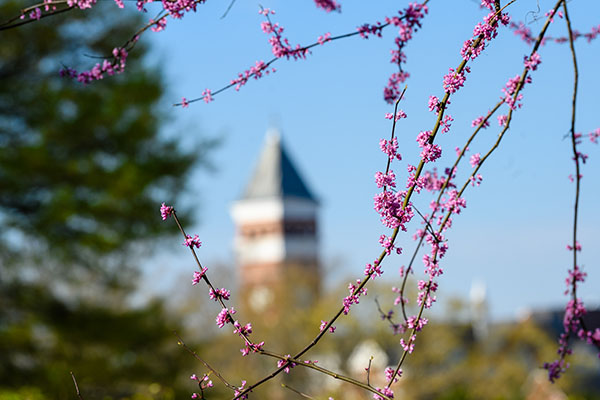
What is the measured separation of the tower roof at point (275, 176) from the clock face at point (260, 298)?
431 inches

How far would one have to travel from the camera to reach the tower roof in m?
44.1

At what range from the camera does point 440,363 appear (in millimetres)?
22062

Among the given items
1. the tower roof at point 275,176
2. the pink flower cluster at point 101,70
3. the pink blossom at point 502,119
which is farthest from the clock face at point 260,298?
the pink blossom at point 502,119

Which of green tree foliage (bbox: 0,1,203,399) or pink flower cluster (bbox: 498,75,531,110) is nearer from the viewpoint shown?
pink flower cluster (bbox: 498,75,531,110)

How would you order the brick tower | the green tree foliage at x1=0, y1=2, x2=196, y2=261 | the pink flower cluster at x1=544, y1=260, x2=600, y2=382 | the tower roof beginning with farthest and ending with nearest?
1. the brick tower
2. the tower roof
3. the green tree foliage at x1=0, y1=2, x2=196, y2=261
4. the pink flower cluster at x1=544, y1=260, x2=600, y2=382

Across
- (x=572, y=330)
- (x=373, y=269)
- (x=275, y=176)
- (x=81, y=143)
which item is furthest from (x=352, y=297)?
(x=275, y=176)

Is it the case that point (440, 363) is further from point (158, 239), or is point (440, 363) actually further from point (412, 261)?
point (412, 261)

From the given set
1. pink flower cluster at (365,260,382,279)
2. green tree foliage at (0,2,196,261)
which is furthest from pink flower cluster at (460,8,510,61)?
green tree foliage at (0,2,196,261)

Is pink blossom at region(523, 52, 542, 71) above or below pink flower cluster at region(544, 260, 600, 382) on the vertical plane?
above

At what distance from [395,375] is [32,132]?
37.1 ft

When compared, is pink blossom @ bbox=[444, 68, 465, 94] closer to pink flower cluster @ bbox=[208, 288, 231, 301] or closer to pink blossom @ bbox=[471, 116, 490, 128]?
pink blossom @ bbox=[471, 116, 490, 128]

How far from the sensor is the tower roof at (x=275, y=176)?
4406cm

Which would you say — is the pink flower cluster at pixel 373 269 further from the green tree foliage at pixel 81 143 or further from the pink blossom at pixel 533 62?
the green tree foliage at pixel 81 143

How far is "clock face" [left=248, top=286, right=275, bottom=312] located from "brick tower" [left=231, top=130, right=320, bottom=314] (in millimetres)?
9536
